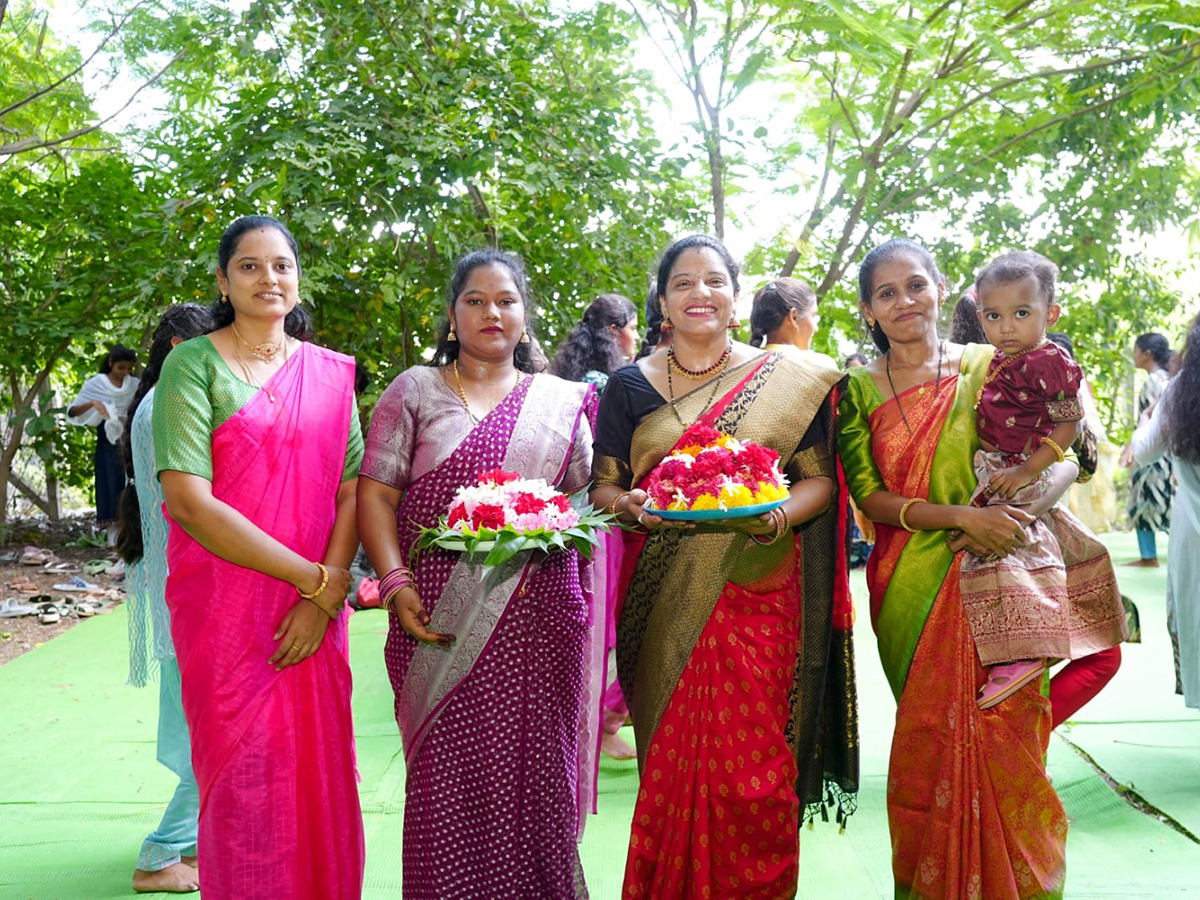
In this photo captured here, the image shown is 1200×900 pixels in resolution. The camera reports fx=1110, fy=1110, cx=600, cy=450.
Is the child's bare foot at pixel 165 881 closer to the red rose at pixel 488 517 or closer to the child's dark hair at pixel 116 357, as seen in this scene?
the red rose at pixel 488 517

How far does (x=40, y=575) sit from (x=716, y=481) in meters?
9.40

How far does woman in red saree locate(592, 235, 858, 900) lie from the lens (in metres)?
3.34

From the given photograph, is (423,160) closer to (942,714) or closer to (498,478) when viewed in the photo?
(498,478)

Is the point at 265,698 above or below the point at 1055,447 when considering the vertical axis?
below

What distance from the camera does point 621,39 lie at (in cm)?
722

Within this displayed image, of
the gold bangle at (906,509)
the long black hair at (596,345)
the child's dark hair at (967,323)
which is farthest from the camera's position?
the long black hair at (596,345)

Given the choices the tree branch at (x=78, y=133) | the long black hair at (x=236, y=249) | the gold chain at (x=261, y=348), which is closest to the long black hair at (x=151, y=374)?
the long black hair at (x=236, y=249)

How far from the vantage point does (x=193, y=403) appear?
3.15 metres

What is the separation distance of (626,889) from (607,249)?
195 inches

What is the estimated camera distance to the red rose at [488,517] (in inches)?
117

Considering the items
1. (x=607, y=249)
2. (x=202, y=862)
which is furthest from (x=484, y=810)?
(x=607, y=249)

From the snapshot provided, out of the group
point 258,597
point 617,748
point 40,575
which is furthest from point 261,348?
point 40,575

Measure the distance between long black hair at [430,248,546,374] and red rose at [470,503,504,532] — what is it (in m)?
0.79

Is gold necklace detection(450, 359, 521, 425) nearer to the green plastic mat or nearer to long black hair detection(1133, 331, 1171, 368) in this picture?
the green plastic mat
